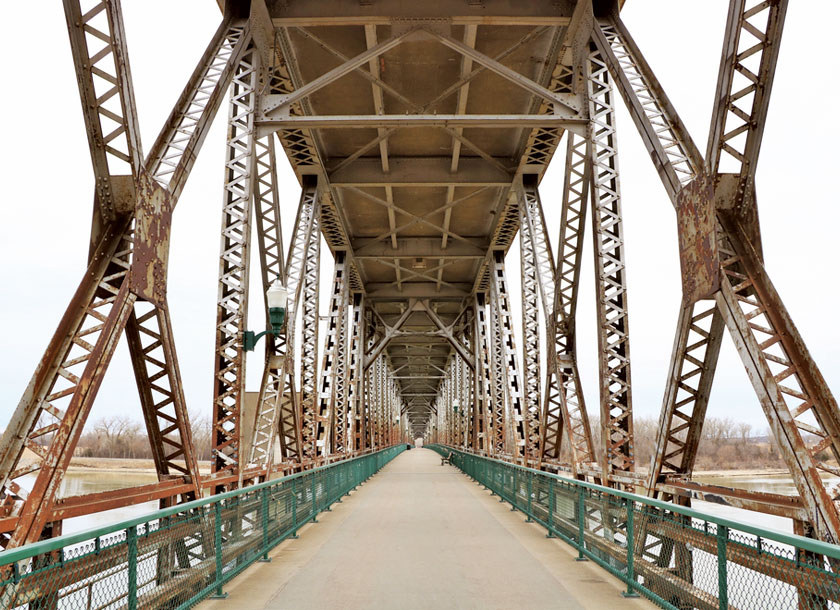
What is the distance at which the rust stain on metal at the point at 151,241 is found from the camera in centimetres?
668

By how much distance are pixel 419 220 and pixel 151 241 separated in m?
15.0

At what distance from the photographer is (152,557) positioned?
499 centimetres

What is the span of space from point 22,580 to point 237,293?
23.3ft

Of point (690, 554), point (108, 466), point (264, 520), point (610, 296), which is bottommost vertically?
point (108, 466)

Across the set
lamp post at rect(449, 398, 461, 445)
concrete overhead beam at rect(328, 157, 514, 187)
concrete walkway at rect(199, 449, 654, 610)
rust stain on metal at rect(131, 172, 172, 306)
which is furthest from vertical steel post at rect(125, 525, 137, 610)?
lamp post at rect(449, 398, 461, 445)

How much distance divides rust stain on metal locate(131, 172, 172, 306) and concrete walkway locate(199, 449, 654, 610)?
3.09 m

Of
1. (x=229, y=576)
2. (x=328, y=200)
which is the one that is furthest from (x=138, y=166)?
(x=328, y=200)

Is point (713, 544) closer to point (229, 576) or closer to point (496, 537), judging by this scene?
point (229, 576)

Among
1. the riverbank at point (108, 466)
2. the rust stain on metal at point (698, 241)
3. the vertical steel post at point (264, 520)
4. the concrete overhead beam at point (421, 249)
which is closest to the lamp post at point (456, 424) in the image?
the riverbank at point (108, 466)

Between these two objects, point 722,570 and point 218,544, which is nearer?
point 722,570

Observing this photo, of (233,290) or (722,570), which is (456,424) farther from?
(722,570)

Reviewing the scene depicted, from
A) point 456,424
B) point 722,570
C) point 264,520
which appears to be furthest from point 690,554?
point 456,424

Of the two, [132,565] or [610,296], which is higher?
[610,296]

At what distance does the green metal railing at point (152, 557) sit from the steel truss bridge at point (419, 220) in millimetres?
807
